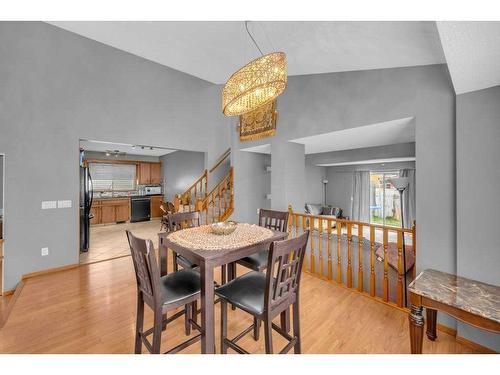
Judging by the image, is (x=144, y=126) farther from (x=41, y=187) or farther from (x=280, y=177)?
(x=280, y=177)

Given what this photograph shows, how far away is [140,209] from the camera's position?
24.1ft

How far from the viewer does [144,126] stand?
3967 mm

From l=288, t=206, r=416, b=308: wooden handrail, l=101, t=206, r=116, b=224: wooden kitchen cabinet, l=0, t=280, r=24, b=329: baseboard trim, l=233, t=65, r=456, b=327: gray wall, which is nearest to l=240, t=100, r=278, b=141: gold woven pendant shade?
A: l=233, t=65, r=456, b=327: gray wall

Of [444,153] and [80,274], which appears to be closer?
[444,153]

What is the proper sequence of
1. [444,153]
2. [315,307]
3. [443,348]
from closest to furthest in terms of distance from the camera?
A: [443,348]
[444,153]
[315,307]

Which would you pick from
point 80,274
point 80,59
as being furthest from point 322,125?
point 80,274

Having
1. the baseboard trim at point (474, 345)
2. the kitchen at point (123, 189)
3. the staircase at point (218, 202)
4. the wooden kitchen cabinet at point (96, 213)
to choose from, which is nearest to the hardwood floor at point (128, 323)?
the baseboard trim at point (474, 345)

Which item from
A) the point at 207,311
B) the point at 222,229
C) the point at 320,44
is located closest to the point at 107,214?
the point at 222,229

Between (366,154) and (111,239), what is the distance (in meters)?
6.51

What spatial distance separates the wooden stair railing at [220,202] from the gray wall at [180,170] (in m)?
1.86

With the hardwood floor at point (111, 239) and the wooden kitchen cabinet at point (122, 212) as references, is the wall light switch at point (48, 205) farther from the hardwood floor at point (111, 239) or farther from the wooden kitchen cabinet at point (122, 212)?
the wooden kitchen cabinet at point (122, 212)

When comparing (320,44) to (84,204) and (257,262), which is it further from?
(84,204)

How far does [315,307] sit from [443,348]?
103cm
